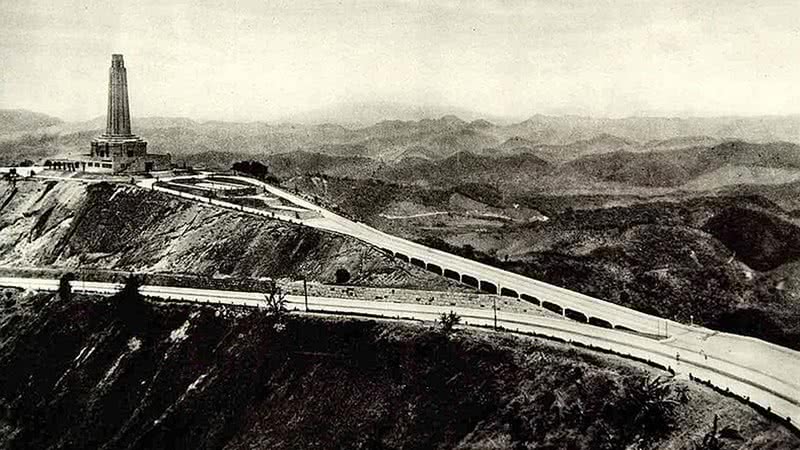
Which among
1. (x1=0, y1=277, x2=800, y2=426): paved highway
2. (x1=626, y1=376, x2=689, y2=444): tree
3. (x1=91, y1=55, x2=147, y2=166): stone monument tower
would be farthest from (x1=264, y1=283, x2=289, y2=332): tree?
(x1=91, y1=55, x2=147, y2=166): stone monument tower

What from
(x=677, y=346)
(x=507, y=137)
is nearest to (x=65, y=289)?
(x=677, y=346)

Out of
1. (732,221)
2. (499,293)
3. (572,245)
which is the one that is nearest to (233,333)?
(499,293)

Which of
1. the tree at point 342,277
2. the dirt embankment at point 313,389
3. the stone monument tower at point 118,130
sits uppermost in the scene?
the stone monument tower at point 118,130

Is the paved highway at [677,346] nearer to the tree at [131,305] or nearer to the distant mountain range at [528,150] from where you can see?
the tree at [131,305]

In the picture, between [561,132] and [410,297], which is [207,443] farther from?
[561,132]

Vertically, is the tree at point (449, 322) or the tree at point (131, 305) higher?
the tree at point (449, 322)

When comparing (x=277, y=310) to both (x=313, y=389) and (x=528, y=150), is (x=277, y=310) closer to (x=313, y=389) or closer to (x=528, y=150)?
(x=313, y=389)

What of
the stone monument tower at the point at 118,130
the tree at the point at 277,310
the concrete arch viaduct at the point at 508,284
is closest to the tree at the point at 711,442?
the concrete arch viaduct at the point at 508,284

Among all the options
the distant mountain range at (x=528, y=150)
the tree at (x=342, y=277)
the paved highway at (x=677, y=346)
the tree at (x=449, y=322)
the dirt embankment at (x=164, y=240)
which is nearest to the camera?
the paved highway at (x=677, y=346)
